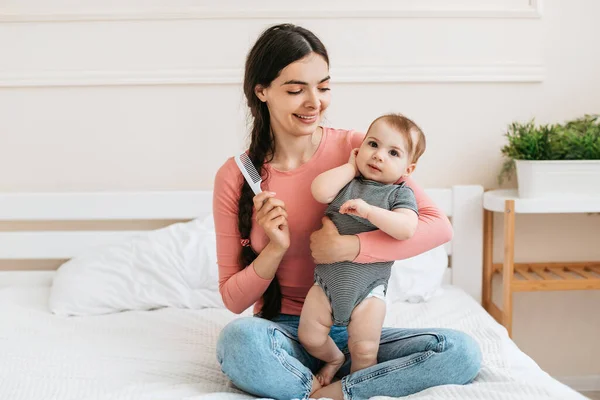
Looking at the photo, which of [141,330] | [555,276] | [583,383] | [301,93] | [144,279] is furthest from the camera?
[583,383]

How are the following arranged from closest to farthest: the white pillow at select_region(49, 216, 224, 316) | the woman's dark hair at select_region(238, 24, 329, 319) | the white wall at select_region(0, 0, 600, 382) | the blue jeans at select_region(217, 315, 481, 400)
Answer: the blue jeans at select_region(217, 315, 481, 400) → the woman's dark hair at select_region(238, 24, 329, 319) → the white pillow at select_region(49, 216, 224, 316) → the white wall at select_region(0, 0, 600, 382)

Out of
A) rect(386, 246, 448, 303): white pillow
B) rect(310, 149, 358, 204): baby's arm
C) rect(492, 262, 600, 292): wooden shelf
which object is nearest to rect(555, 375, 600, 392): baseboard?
rect(492, 262, 600, 292): wooden shelf

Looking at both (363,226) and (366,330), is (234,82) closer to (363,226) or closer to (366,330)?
(363,226)

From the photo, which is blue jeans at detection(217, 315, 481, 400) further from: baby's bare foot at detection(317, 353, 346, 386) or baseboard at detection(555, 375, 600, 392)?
baseboard at detection(555, 375, 600, 392)

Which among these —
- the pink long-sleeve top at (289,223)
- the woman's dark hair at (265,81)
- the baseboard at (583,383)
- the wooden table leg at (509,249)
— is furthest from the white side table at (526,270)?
the woman's dark hair at (265,81)

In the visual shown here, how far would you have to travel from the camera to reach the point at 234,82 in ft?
6.72

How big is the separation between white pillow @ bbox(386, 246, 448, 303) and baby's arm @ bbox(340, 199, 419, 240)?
660 millimetres

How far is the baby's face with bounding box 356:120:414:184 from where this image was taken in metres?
1.17

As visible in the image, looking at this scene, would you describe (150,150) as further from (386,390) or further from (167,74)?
(386,390)

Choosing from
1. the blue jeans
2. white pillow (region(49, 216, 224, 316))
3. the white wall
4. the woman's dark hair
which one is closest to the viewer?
the blue jeans

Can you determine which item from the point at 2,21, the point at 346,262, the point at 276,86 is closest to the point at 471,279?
the point at 346,262

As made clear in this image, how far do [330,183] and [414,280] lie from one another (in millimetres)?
740

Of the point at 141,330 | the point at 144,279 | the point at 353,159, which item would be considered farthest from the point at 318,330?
the point at 144,279

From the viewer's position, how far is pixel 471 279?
6.66 feet
